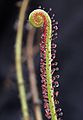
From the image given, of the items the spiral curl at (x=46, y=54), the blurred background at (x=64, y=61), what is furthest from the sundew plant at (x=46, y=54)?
the blurred background at (x=64, y=61)

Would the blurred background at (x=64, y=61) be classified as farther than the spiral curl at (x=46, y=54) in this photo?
Yes

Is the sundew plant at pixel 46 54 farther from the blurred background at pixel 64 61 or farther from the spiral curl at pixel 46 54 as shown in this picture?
the blurred background at pixel 64 61

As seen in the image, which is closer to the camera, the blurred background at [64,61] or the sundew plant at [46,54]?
the sundew plant at [46,54]

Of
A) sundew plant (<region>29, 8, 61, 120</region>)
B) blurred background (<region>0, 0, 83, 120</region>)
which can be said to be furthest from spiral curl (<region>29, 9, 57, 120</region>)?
blurred background (<region>0, 0, 83, 120</region>)

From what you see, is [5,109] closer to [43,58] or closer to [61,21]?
[61,21]

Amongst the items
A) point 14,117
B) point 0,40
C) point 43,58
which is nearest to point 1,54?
point 0,40

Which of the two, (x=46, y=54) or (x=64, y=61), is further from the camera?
(x=64, y=61)

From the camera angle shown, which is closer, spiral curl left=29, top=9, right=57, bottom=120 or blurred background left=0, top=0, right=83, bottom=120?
spiral curl left=29, top=9, right=57, bottom=120

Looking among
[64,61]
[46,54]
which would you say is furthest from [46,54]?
[64,61]

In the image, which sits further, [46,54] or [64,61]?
[64,61]

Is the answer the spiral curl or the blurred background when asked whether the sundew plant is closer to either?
the spiral curl

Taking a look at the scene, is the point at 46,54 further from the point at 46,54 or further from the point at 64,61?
the point at 64,61
